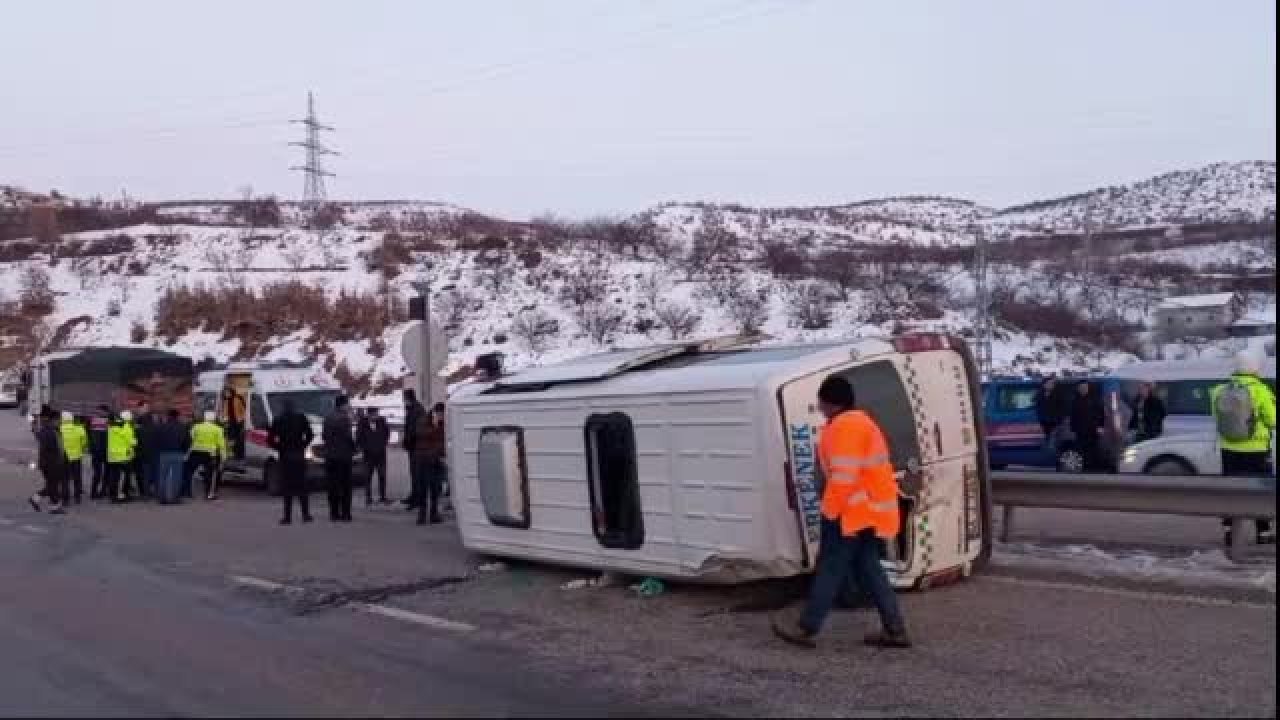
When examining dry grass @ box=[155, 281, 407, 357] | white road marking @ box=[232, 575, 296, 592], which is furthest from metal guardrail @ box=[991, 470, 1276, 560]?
dry grass @ box=[155, 281, 407, 357]

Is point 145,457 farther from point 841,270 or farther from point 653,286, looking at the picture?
point 841,270

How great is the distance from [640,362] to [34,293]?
5467 cm

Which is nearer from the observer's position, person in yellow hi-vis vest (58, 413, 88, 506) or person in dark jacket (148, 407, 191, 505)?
person in yellow hi-vis vest (58, 413, 88, 506)

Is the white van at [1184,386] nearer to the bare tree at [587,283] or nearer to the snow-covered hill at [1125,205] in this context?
the snow-covered hill at [1125,205]

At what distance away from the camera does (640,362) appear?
11336 millimetres

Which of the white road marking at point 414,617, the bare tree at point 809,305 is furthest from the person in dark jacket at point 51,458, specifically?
the bare tree at point 809,305

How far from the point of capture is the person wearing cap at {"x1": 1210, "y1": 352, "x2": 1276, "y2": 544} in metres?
12.4

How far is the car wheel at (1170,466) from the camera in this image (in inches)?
651

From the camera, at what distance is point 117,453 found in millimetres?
21016

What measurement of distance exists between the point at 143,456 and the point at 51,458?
1.70 meters

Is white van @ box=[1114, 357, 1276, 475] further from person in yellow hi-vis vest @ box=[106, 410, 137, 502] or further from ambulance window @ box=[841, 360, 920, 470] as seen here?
person in yellow hi-vis vest @ box=[106, 410, 137, 502]

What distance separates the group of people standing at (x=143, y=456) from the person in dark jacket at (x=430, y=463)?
5917 mm

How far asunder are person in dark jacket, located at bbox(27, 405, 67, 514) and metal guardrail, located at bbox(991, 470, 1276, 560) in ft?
45.7

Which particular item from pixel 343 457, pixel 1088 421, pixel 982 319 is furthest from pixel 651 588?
pixel 982 319
